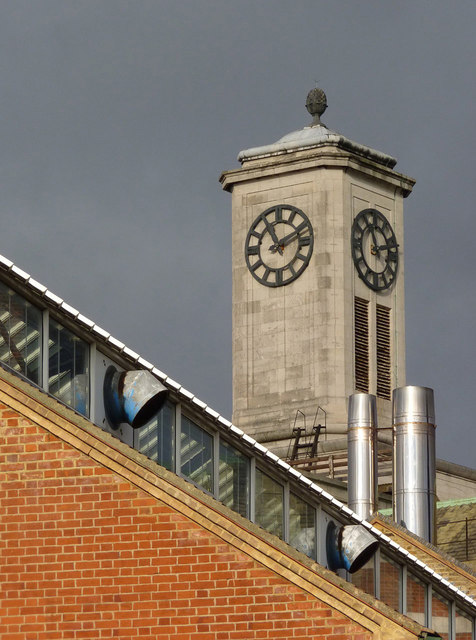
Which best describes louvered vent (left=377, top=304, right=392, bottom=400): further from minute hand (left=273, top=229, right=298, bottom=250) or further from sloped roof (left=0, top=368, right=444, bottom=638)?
sloped roof (left=0, top=368, right=444, bottom=638)

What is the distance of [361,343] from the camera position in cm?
8875

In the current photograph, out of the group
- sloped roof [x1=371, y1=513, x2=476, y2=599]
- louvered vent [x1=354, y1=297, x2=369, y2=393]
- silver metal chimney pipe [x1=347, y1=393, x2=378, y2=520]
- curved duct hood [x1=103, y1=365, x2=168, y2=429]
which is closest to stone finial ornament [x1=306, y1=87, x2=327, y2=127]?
louvered vent [x1=354, y1=297, x2=369, y2=393]

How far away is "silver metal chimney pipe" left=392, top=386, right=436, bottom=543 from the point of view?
189 ft

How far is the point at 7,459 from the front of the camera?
24141mm

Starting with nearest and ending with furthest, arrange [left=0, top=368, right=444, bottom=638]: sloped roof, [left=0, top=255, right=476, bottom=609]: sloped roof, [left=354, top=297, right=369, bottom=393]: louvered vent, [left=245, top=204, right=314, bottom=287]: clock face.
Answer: [left=0, top=368, right=444, bottom=638]: sloped roof
[left=0, top=255, right=476, bottom=609]: sloped roof
[left=354, top=297, right=369, bottom=393]: louvered vent
[left=245, top=204, right=314, bottom=287]: clock face

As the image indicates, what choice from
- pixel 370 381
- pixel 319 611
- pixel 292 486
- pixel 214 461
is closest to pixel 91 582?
pixel 319 611

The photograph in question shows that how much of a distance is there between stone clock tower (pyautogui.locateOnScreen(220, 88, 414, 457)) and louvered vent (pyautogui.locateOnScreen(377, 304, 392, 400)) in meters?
0.04

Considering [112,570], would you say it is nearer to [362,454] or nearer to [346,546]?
[346,546]

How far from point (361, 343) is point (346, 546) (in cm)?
5708

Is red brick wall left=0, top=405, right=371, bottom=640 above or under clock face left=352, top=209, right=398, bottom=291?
under

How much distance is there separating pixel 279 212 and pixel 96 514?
6577 centimetres

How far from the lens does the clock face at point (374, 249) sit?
293ft

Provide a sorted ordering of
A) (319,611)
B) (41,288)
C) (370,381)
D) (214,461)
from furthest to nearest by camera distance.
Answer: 1. (370,381)
2. (214,461)
3. (41,288)
4. (319,611)

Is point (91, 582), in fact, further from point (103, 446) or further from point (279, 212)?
point (279, 212)
